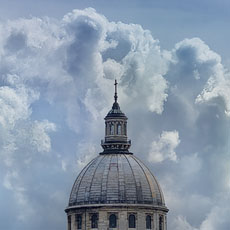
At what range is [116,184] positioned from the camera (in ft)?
587

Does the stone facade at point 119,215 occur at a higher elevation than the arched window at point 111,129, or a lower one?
lower

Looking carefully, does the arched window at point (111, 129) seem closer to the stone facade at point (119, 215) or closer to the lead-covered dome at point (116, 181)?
the lead-covered dome at point (116, 181)

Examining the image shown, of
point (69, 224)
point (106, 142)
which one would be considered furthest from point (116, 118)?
point (69, 224)

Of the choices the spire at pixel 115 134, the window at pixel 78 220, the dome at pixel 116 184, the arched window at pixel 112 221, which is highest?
the spire at pixel 115 134

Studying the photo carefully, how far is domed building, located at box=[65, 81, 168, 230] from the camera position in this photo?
178 metres

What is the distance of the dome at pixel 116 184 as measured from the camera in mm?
178625

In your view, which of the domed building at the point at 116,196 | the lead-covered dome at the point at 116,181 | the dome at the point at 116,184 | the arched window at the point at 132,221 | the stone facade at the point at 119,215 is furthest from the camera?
the lead-covered dome at the point at 116,181

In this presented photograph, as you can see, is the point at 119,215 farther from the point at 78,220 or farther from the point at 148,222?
the point at 78,220

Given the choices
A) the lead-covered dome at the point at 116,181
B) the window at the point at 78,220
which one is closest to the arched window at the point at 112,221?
the lead-covered dome at the point at 116,181

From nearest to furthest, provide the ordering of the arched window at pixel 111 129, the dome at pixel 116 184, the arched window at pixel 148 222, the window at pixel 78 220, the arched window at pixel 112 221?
1. the arched window at pixel 112 221
2. the dome at pixel 116 184
3. the arched window at pixel 148 222
4. the window at pixel 78 220
5. the arched window at pixel 111 129

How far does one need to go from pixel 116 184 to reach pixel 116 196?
155cm

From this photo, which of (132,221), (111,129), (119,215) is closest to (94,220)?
(119,215)

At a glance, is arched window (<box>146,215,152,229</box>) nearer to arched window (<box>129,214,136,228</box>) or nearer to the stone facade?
the stone facade

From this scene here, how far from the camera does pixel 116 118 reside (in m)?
185
